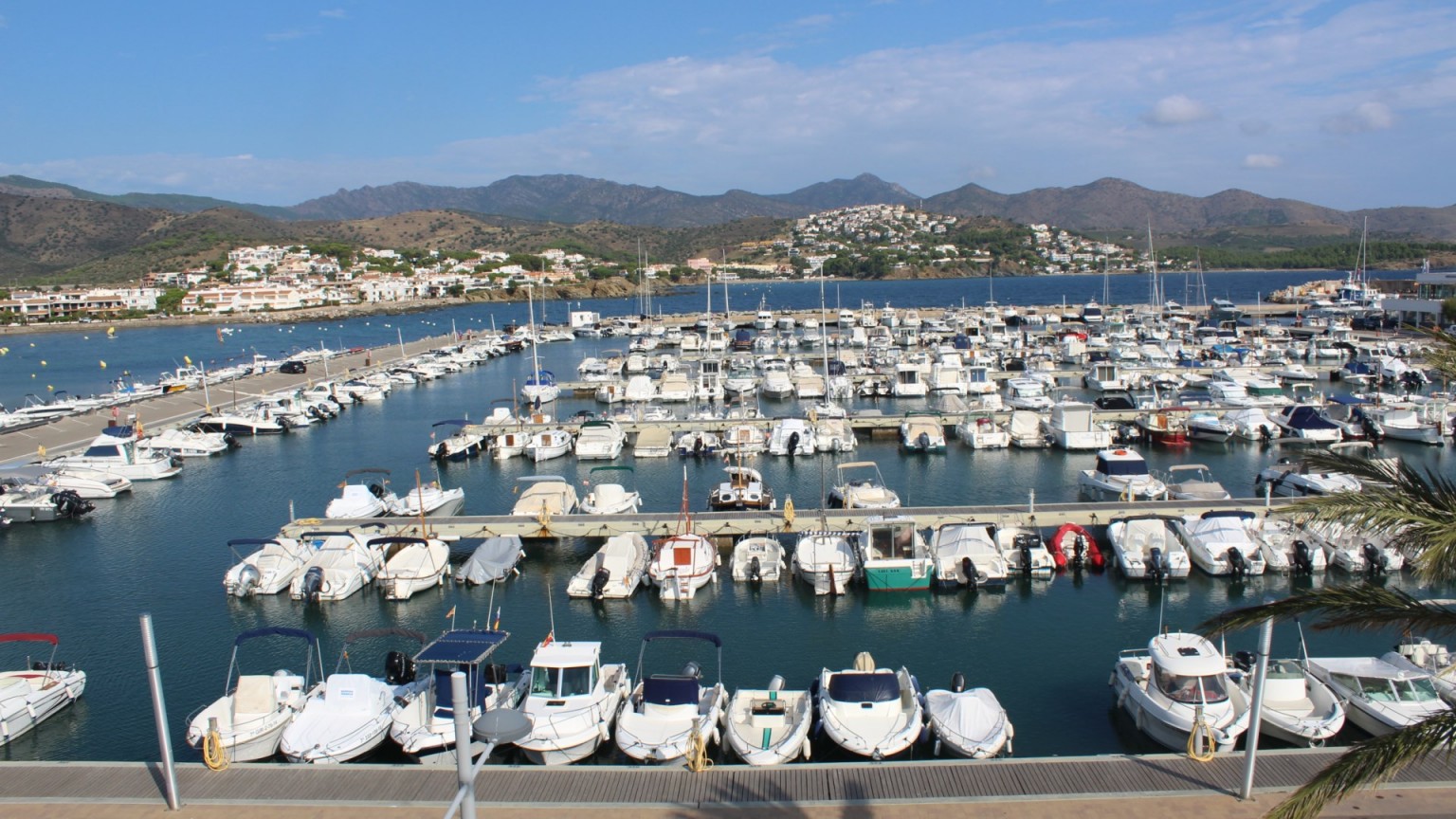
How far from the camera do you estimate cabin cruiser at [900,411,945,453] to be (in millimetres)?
37812

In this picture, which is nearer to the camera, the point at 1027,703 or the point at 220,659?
the point at 1027,703

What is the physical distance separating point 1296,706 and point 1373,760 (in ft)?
29.7

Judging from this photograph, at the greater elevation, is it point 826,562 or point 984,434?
point 984,434

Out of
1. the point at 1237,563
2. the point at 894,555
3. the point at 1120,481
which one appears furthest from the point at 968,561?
the point at 1120,481

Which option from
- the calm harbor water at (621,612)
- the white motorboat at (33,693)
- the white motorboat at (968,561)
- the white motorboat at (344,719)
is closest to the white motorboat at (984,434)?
the calm harbor water at (621,612)

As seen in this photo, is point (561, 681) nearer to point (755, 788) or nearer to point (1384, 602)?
point (755, 788)

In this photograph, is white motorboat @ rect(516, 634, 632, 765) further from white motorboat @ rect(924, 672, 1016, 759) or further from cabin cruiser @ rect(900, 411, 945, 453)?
cabin cruiser @ rect(900, 411, 945, 453)

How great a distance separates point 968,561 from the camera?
2216 cm

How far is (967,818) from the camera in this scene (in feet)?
35.6

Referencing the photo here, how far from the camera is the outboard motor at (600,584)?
22016 millimetres

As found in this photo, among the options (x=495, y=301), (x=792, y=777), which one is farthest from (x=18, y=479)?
(x=495, y=301)

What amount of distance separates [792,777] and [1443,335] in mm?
8517

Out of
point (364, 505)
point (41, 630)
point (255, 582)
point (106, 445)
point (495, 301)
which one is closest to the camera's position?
point (41, 630)

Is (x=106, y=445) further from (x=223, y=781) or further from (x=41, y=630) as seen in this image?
(x=223, y=781)
